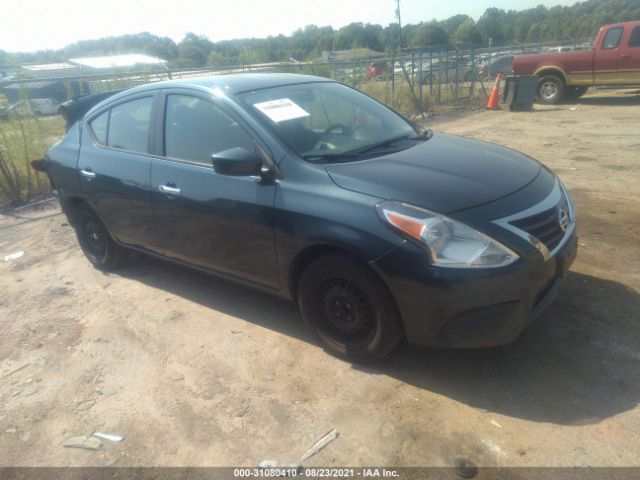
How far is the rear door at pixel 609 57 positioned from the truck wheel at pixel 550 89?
0.93 m

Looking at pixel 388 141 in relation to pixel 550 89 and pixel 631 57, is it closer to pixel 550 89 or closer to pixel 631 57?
pixel 631 57

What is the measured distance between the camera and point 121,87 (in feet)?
33.4

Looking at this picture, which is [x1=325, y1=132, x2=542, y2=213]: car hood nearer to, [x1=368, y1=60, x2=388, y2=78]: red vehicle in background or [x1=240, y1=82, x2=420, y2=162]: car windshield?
[x1=240, y1=82, x2=420, y2=162]: car windshield

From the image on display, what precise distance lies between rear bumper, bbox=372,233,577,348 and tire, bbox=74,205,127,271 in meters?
3.13

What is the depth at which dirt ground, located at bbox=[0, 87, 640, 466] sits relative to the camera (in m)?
2.47

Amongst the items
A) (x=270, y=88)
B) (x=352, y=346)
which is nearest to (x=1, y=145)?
(x=270, y=88)

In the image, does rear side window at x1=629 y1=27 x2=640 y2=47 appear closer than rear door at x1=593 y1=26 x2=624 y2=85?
Yes

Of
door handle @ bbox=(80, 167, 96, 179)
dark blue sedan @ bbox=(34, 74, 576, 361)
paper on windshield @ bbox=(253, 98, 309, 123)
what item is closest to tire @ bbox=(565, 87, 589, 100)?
dark blue sedan @ bbox=(34, 74, 576, 361)

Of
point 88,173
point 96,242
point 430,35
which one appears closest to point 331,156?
point 88,173

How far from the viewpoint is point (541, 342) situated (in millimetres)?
3117

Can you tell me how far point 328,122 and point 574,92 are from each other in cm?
1426

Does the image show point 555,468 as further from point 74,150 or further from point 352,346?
point 74,150

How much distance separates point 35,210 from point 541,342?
724 cm

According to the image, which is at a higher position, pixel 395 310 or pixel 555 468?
pixel 395 310
